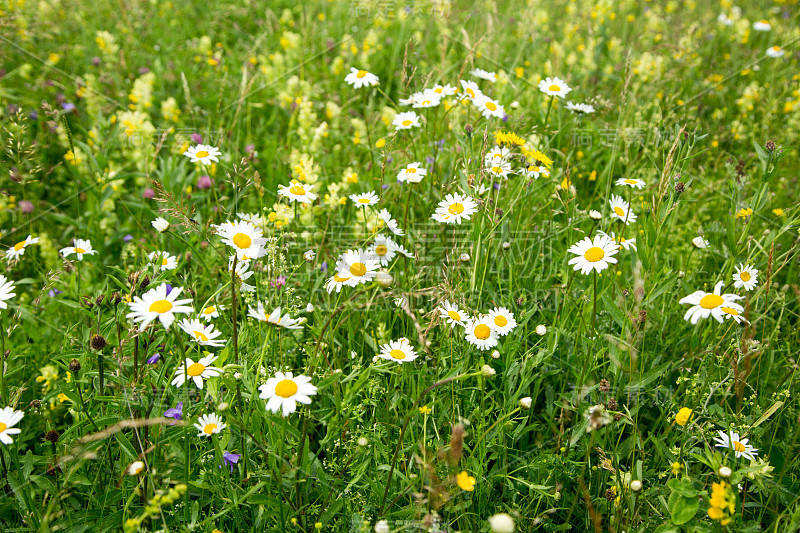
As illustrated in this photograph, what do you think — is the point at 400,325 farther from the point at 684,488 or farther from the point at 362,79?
the point at 362,79

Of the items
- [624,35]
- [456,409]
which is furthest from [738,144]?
[456,409]

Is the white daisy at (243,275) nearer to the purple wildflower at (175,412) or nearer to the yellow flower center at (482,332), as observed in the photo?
the purple wildflower at (175,412)

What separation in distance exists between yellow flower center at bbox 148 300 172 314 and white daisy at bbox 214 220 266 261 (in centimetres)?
29

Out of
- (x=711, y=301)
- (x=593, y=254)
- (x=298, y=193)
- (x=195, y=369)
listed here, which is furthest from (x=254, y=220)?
(x=711, y=301)

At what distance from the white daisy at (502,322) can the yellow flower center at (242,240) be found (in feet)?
2.45

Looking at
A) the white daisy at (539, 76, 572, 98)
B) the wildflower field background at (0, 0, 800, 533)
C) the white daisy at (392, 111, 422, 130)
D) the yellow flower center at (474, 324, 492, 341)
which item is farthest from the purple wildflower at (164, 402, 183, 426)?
the white daisy at (539, 76, 572, 98)

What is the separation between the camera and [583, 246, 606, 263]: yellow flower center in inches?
64.4

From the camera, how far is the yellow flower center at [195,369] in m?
1.36

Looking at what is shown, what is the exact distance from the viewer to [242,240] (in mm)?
1517

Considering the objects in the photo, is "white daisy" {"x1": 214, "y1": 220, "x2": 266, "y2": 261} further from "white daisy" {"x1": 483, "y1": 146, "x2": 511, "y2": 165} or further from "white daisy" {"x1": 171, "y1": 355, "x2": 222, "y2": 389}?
"white daisy" {"x1": 483, "y1": 146, "x2": 511, "y2": 165}

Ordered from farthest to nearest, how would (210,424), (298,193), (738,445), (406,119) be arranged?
(406,119)
(298,193)
(738,445)
(210,424)

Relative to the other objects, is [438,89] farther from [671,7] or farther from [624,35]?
A: [671,7]

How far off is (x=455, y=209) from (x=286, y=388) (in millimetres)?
900

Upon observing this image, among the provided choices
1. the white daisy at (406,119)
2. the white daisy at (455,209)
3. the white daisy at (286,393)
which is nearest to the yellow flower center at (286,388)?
the white daisy at (286,393)
